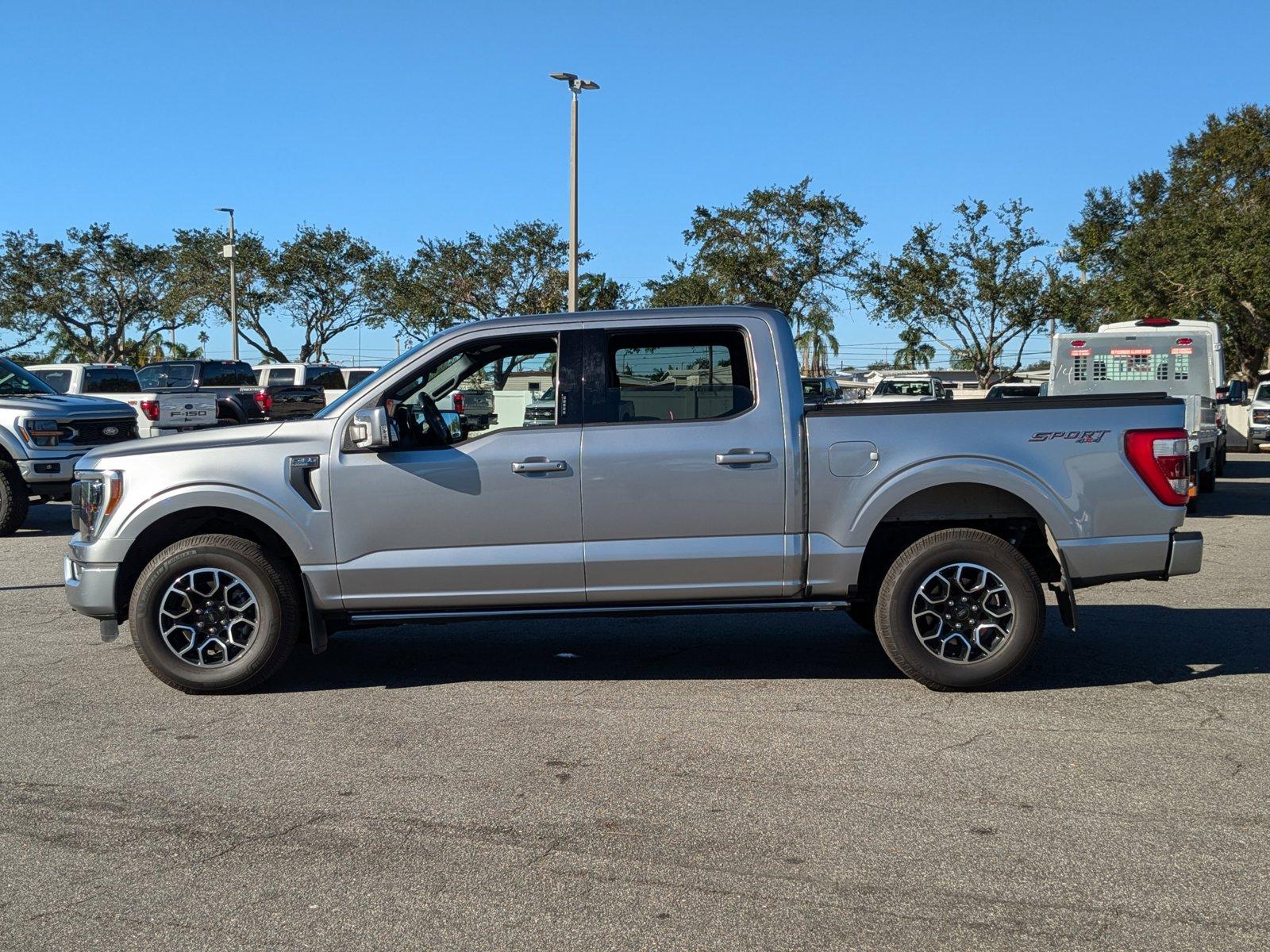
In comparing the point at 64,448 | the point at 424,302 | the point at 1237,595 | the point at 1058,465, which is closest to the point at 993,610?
the point at 1058,465

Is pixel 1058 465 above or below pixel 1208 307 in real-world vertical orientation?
below

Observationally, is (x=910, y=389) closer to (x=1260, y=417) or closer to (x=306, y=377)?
(x=1260, y=417)

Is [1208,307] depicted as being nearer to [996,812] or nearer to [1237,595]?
[1237,595]

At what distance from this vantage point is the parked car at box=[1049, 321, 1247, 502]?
59.3ft

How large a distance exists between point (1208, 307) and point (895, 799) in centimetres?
3689

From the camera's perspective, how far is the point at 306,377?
29.0m

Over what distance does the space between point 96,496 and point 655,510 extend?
3.01 m

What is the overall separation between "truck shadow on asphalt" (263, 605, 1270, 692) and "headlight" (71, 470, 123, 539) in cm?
127

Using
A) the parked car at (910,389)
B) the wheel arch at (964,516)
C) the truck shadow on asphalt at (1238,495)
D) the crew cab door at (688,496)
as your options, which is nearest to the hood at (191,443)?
the crew cab door at (688,496)

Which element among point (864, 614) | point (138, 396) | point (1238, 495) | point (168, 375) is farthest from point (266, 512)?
point (168, 375)

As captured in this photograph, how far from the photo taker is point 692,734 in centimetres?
568

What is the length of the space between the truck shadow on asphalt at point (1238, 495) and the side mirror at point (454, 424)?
10.4m

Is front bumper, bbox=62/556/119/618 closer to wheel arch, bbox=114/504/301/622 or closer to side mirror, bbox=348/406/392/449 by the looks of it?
wheel arch, bbox=114/504/301/622

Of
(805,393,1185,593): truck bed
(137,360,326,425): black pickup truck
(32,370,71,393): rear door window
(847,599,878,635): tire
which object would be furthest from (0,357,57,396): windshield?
(805,393,1185,593): truck bed
